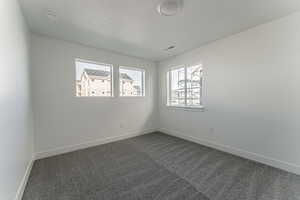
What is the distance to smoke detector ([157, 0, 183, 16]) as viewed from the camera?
170cm

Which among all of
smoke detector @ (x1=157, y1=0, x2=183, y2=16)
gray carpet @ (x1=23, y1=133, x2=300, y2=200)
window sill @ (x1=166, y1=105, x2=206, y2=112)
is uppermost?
smoke detector @ (x1=157, y1=0, x2=183, y2=16)

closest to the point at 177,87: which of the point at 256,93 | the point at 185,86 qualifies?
the point at 185,86

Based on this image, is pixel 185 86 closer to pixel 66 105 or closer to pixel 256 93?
pixel 256 93

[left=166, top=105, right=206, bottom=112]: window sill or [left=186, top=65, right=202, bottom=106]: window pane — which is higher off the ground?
[left=186, top=65, right=202, bottom=106]: window pane

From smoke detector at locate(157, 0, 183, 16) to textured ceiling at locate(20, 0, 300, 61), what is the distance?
0.30 ft

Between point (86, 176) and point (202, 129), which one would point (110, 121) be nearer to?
point (86, 176)

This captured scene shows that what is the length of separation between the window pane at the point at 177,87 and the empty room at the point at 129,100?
0.06 metres

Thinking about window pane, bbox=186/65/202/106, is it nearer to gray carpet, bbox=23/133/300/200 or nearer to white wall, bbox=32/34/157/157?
gray carpet, bbox=23/133/300/200

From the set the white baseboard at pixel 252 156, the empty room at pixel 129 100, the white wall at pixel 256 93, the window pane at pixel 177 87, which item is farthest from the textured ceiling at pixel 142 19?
the white baseboard at pixel 252 156

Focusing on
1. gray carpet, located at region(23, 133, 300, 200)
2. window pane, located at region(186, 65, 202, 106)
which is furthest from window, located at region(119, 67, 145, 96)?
gray carpet, located at region(23, 133, 300, 200)

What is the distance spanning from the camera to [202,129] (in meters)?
3.22

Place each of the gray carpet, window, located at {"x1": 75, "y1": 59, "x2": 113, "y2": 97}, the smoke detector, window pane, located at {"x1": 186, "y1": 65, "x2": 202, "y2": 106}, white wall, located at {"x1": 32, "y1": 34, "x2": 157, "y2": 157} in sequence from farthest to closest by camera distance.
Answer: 1. window pane, located at {"x1": 186, "y1": 65, "x2": 202, "y2": 106}
2. window, located at {"x1": 75, "y1": 59, "x2": 113, "y2": 97}
3. white wall, located at {"x1": 32, "y1": 34, "x2": 157, "y2": 157}
4. the smoke detector
5. the gray carpet

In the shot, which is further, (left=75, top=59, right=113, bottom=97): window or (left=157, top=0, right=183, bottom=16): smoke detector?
(left=75, top=59, right=113, bottom=97): window

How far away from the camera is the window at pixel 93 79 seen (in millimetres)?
3033
